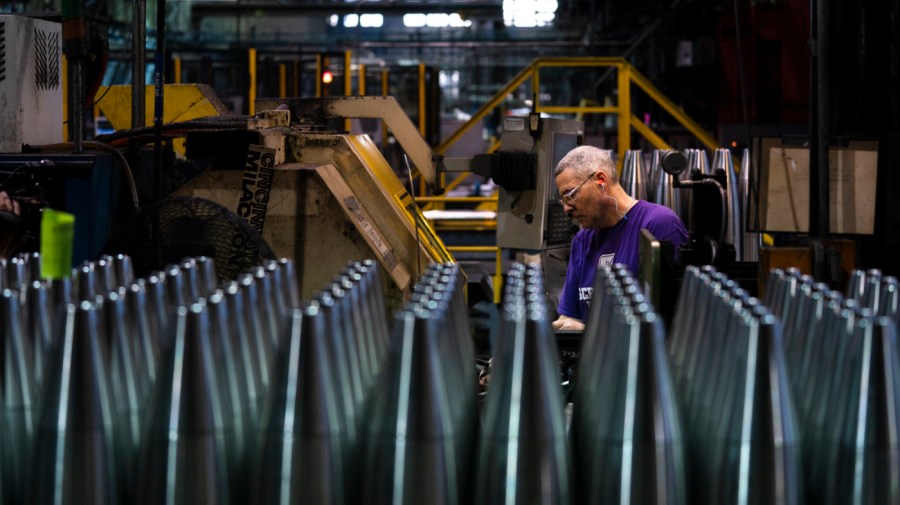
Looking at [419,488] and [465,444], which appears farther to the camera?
[465,444]

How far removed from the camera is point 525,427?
120 cm

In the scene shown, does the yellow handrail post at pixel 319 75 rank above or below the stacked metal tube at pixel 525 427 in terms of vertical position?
above

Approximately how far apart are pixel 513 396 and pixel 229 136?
2.71 meters

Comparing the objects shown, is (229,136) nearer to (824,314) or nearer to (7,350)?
(7,350)

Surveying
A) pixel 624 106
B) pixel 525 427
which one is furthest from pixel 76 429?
pixel 624 106

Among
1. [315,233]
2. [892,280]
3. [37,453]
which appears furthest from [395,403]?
[315,233]

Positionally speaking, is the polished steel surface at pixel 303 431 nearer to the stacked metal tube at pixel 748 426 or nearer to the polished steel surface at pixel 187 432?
the polished steel surface at pixel 187 432

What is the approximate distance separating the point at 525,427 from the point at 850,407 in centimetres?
39

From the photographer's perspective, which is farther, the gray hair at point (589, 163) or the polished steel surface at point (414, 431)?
the gray hair at point (589, 163)

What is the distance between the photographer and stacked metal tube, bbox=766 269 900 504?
1.21 meters

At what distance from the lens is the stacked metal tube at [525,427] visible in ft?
3.92

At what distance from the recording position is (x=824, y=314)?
137cm

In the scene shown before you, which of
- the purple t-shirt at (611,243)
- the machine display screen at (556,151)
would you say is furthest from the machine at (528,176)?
the purple t-shirt at (611,243)

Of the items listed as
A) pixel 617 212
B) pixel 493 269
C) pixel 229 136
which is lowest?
pixel 493 269
